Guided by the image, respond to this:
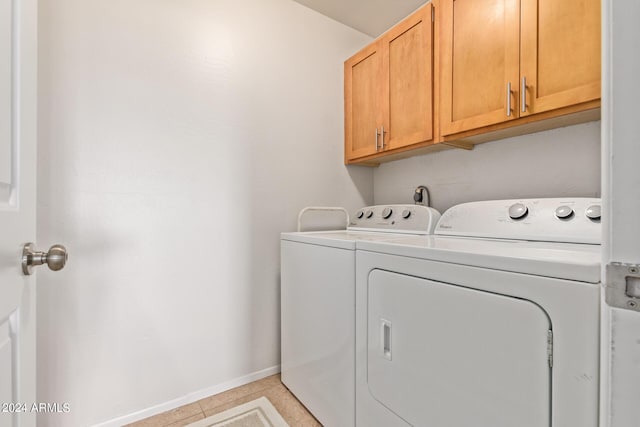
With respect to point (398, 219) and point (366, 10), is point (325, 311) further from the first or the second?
point (366, 10)

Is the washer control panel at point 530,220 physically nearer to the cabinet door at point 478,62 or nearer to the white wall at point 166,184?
the cabinet door at point 478,62

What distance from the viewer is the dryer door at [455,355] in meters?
0.69

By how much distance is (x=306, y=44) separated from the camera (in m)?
2.02

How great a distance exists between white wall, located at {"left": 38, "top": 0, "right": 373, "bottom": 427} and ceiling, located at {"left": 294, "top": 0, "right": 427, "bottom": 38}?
0.15m

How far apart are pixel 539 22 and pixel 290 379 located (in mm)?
2169

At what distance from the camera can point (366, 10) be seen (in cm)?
201

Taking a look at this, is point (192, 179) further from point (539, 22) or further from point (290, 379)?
point (539, 22)

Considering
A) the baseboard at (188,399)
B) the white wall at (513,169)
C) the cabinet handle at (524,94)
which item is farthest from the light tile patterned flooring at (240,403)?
the cabinet handle at (524,94)

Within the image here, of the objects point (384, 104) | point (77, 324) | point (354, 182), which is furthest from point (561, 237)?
point (77, 324)

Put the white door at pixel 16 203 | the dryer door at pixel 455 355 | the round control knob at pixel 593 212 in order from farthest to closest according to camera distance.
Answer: the round control knob at pixel 593 212 < the dryer door at pixel 455 355 < the white door at pixel 16 203

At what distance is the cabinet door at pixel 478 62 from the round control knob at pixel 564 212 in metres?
0.45

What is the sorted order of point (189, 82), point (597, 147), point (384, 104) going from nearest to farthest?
point (597, 147), point (189, 82), point (384, 104)

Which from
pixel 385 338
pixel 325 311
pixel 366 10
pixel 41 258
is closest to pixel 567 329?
pixel 385 338

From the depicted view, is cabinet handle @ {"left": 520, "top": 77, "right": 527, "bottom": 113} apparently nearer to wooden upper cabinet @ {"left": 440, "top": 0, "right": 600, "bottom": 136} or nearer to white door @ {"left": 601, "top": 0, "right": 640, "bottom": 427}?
wooden upper cabinet @ {"left": 440, "top": 0, "right": 600, "bottom": 136}
